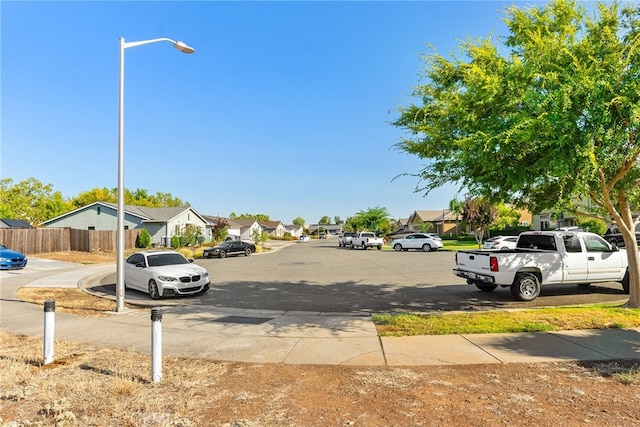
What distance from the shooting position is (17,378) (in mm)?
5254

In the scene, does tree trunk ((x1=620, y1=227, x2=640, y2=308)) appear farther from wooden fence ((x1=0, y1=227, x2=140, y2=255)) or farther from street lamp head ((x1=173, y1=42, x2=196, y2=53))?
wooden fence ((x1=0, y1=227, x2=140, y2=255))

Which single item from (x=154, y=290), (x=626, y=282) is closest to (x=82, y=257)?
(x=154, y=290)

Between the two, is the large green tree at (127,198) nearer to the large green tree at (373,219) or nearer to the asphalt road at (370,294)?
the large green tree at (373,219)

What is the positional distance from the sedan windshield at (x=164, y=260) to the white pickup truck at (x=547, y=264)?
31.9 feet

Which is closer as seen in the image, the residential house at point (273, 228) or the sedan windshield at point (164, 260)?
the sedan windshield at point (164, 260)

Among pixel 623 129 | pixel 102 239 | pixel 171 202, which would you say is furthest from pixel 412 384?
pixel 171 202

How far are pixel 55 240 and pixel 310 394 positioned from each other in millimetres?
35131

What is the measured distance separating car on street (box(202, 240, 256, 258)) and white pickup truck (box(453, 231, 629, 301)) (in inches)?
935

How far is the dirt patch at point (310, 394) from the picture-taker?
403cm

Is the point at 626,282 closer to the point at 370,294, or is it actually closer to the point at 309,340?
the point at 370,294

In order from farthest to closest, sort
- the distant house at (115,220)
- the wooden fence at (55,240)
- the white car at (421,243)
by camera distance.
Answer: the distant house at (115,220) → the white car at (421,243) → the wooden fence at (55,240)

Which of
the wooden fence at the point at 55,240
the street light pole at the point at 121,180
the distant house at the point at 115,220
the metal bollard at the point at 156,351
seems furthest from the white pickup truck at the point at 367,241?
the metal bollard at the point at 156,351

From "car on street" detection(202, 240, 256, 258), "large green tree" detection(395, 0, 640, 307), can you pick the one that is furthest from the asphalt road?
"car on street" detection(202, 240, 256, 258)

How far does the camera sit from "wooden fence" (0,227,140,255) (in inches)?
1138
